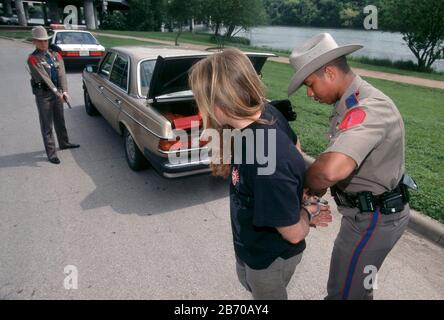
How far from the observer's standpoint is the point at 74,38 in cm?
1320

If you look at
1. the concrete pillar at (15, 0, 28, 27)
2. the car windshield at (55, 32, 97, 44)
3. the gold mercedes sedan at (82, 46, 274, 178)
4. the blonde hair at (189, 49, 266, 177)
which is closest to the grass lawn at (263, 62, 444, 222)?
the gold mercedes sedan at (82, 46, 274, 178)

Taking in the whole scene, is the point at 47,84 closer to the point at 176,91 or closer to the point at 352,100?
the point at 176,91

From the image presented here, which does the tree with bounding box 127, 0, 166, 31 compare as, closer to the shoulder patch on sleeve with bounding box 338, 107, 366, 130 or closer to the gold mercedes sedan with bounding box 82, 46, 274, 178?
the gold mercedes sedan with bounding box 82, 46, 274, 178

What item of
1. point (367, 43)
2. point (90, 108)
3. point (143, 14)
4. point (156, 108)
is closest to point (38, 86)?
point (156, 108)

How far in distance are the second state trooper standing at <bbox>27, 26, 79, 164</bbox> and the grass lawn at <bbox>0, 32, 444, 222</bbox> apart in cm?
421

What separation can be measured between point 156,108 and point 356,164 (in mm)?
3297

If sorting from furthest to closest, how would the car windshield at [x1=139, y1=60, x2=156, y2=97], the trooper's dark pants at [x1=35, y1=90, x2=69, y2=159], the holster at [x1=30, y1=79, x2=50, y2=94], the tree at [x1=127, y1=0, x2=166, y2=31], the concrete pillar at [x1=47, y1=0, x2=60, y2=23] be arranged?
the tree at [x1=127, y1=0, x2=166, y2=31] → the concrete pillar at [x1=47, y1=0, x2=60, y2=23] → the trooper's dark pants at [x1=35, y1=90, x2=69, y2=159] → the holster at [x1=30, y1=79, x2=50, y2=94] → the car windshield at [x1=139, y1=60, x2=156, y2=97]

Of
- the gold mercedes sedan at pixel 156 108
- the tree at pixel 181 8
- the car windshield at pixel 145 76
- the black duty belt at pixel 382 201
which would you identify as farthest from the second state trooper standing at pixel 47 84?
the tree at pixel 181 8

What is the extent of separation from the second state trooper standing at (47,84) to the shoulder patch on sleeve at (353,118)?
4.77 metres

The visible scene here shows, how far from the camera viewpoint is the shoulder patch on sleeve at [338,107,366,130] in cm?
163
